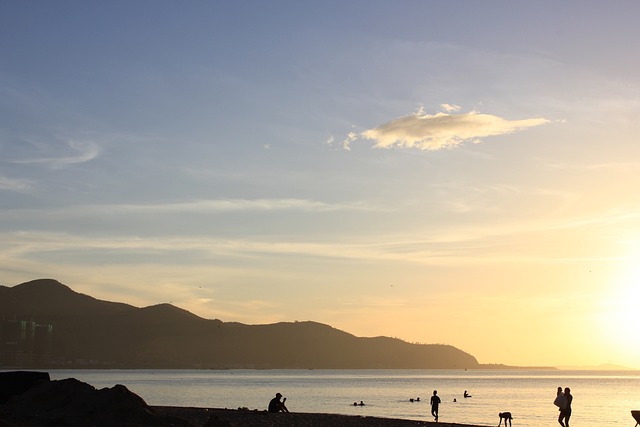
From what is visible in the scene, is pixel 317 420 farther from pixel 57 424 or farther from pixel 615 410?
pixel 615 410

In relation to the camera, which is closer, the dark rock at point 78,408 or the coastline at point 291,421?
the dark rock at point 78,408

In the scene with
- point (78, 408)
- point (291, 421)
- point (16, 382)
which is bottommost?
point (291, 421)

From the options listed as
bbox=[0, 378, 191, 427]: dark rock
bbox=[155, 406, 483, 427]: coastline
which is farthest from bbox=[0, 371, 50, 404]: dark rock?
bbox=[155, 406, 483, 427]: coastline

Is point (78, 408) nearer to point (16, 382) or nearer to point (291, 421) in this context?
point (16, 382)

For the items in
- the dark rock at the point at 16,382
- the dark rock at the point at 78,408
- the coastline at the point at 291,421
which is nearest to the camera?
the dark rock at the point at 78,408

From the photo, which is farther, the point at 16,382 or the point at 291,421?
the point at 291,421

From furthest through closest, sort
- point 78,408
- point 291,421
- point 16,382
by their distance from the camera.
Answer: point 291,421 < point 16,382 < point 78,408

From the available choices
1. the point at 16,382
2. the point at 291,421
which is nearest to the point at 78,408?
the point at 16,382

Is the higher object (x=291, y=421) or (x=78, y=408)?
(x=78, y=408)

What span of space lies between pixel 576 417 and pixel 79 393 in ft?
185

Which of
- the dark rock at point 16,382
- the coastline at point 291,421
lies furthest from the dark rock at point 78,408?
the coastline at point 291,421

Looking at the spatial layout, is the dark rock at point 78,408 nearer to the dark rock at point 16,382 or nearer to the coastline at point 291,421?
the dark rock at point 16,382

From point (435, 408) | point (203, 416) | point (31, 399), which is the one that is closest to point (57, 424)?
point (31, 399)

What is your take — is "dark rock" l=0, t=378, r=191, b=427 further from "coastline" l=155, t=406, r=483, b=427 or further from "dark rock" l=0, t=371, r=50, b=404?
"coastline" l=155, t=406, r=483, b=427
